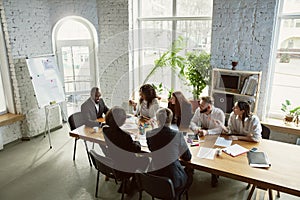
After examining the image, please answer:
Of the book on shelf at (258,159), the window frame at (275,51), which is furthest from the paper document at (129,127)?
the window frame at (275,51)

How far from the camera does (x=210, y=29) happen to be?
4.71 m

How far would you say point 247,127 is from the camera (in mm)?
3109

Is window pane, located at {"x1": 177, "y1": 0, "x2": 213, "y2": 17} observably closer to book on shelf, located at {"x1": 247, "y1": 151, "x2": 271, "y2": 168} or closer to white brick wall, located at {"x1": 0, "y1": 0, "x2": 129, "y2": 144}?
white brick wall, located at {"x1": 0, "y1": 0, "x2": 129, "y2": 144}

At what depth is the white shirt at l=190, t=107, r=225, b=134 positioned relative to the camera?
127 inches

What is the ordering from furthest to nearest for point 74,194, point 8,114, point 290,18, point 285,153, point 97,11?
point 97,11
point 8,114
point 290,18
point 74,194
point 285,153

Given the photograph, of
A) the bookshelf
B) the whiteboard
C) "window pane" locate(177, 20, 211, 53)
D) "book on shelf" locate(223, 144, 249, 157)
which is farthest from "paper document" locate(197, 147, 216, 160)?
the whiteboard

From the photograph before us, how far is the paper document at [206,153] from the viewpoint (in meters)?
2.70

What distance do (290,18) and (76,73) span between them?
13.9 ft

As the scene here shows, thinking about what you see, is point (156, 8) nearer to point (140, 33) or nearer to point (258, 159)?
point (140, 33)

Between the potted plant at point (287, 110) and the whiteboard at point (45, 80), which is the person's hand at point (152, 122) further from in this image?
the potted plant at point (287, 110)

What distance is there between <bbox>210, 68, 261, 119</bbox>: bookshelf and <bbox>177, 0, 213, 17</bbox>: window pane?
119 cm

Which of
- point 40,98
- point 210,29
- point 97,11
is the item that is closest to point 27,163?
point 40,98

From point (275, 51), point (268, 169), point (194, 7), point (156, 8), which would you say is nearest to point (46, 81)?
point (156, 8)

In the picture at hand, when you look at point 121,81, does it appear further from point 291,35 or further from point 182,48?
point 291,35
